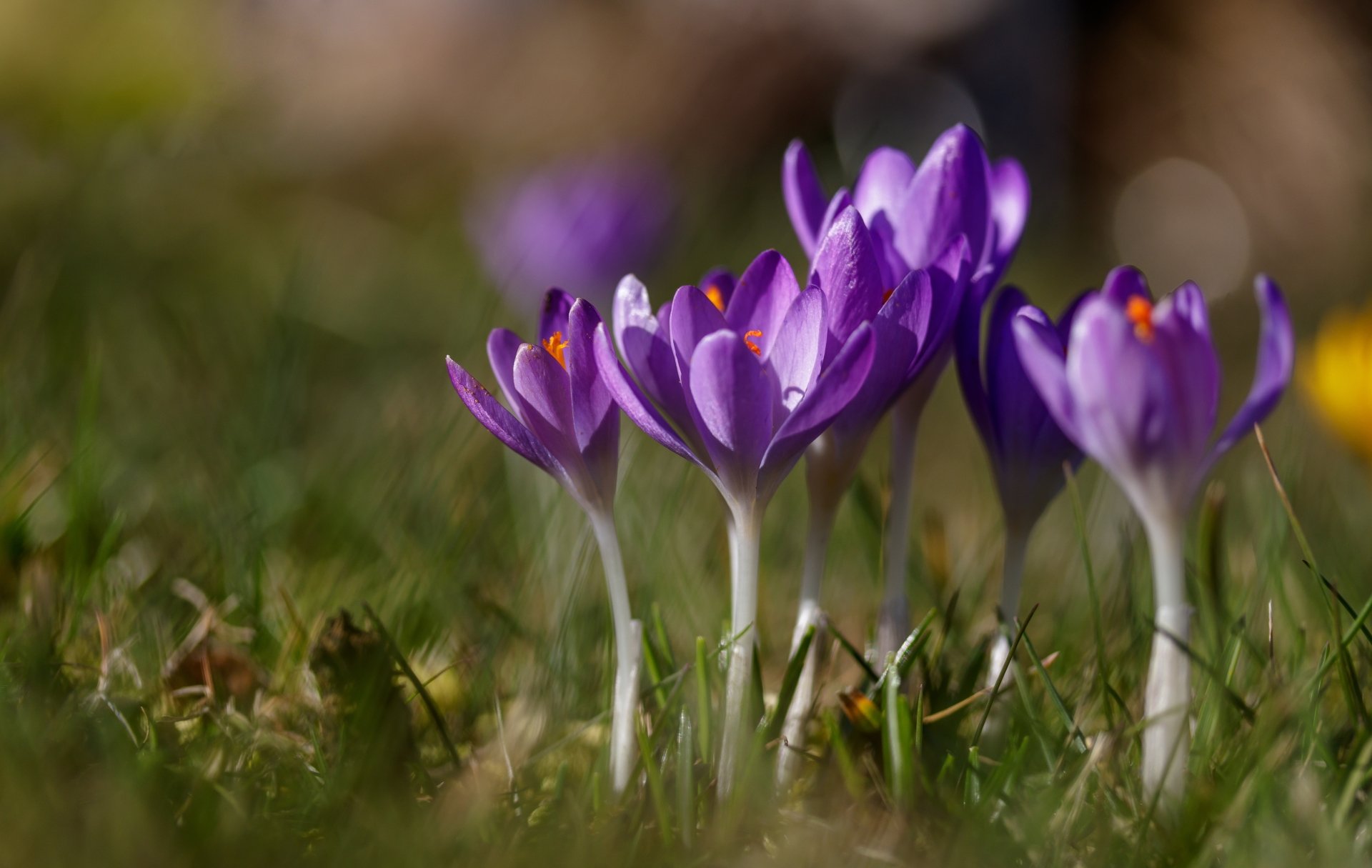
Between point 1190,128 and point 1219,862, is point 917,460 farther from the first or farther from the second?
point 1190,128

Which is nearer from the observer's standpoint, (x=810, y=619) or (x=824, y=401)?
(x=824, y=401)

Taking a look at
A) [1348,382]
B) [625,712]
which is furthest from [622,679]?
[1348,382]

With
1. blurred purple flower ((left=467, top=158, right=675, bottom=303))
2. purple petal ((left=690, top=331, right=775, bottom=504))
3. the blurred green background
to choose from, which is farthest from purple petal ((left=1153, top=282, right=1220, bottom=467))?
blurred purple flower ((left=467, top=158, right=675, bottom=303))

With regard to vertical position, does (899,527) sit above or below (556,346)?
below

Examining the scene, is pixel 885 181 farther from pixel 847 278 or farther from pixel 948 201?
pixel 847 278

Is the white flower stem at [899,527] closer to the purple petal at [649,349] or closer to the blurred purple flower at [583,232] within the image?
the purple petal at [649,349]
